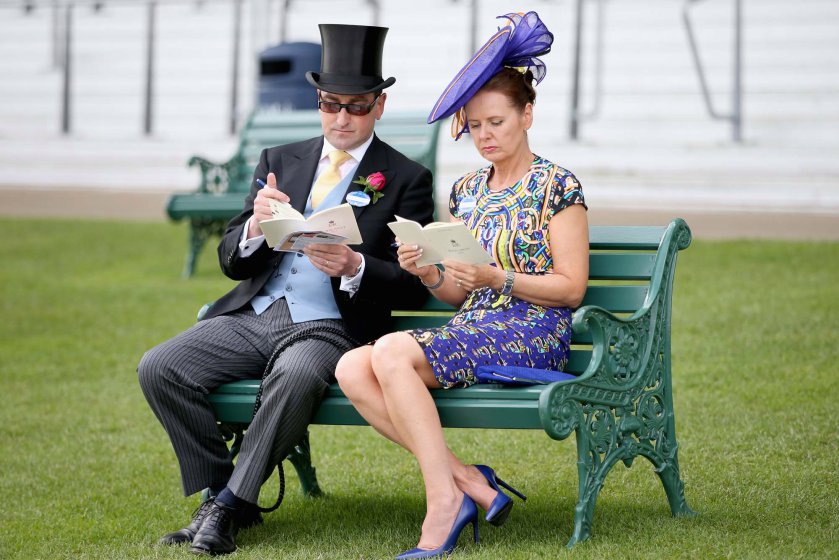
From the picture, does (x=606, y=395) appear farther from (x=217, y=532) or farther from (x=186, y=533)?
(x=186, y=533)

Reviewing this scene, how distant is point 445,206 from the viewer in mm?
12305

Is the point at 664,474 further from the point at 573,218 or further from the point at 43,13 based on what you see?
the point at 43,13

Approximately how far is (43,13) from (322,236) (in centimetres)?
1189

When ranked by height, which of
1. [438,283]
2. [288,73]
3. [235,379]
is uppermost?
[288,73]

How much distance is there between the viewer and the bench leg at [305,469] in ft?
15.6

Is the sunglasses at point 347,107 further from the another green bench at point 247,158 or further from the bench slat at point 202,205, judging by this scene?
the bench slat at point 202,205

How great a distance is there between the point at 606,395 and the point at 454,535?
61 cm

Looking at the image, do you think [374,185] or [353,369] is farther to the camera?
[374,185]

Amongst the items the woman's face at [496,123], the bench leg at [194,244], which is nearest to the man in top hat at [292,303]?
the woman's face at [496,123]

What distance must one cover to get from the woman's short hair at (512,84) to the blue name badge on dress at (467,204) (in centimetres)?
34

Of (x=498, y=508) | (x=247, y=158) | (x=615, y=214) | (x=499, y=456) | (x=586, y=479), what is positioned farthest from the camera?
(x=615, y=214)

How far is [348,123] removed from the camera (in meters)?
4.41

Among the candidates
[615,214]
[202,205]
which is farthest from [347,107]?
[615,214]

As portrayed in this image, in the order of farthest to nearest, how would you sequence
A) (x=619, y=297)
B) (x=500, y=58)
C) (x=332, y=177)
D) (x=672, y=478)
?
(x=332, y=177)
(x=619, y=297)
(x=672, y=478)
(x=500, y=58)
